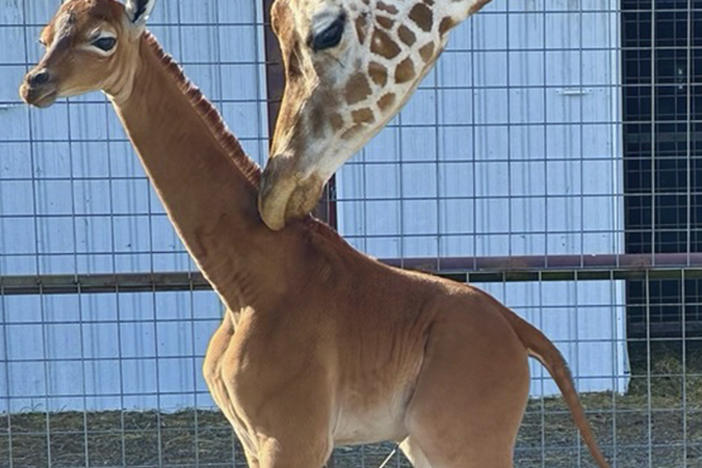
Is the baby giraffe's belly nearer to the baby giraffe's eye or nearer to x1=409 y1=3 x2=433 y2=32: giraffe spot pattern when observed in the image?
x1=409 y1=3 x2=433 y2=32: giraffe spot pattern

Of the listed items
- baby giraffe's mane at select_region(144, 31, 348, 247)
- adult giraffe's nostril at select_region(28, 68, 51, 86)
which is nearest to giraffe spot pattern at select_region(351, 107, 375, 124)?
baby giraffe's mane at select_region(144, 31, 348, 247)

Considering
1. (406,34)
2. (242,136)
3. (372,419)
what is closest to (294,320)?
(372,419)

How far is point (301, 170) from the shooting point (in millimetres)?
2496

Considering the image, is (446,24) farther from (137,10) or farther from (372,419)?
(372,419)

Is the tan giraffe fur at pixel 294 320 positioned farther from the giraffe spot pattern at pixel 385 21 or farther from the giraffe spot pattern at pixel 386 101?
the giraffe spot pattern at pixel 385 21

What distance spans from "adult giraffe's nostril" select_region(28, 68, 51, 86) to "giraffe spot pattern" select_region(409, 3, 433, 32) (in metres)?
0.95

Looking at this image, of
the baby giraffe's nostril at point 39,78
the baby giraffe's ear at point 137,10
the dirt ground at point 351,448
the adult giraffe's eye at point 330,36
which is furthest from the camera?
the dirt ground at point 351,448

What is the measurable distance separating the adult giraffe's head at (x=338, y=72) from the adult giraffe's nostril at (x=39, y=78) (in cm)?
61

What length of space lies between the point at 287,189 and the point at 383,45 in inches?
16.4

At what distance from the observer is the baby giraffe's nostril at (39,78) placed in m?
2.69

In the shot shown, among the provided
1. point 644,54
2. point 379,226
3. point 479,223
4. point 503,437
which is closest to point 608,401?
point 479,223

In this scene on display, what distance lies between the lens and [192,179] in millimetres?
2898

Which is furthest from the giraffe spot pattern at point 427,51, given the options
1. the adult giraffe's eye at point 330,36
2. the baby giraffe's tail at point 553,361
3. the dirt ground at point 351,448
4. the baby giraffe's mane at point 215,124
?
the dirt ground at point 351,448

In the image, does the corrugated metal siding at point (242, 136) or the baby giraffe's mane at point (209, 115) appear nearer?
the baby giraffe's mane at point (209, 115)
